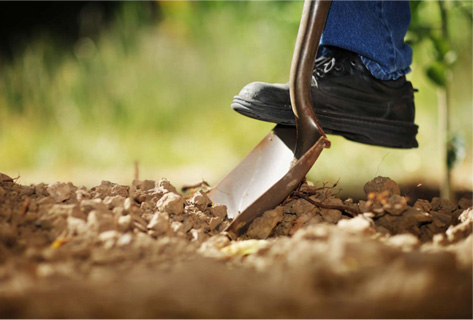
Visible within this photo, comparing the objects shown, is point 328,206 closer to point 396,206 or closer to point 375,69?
point 396,206

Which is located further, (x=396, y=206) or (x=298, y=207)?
(x=298, y=207)

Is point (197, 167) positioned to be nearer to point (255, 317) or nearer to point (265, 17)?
point (265, 17)

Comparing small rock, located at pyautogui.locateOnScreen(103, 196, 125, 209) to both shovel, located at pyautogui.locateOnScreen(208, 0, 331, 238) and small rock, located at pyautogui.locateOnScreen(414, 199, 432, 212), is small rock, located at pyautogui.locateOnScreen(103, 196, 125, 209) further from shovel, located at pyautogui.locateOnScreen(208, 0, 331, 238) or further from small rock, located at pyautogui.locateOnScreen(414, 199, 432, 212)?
small rock, located at pyautogui.locateOnScreen(414, 199, 432, 212)

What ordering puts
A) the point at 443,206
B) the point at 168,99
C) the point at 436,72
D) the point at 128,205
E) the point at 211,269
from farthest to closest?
the point at 168,99, the point at 436,72, the point at 443,206, the point at 128,205, the point at 211,269

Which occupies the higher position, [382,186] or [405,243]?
[382,186]

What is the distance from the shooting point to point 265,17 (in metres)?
3.41

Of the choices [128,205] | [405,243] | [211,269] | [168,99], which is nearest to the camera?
[211,269]

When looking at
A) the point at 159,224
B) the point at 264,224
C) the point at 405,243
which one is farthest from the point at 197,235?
the point at 405,243

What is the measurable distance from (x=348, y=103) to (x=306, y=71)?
25 cm

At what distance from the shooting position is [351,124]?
4.98 ft

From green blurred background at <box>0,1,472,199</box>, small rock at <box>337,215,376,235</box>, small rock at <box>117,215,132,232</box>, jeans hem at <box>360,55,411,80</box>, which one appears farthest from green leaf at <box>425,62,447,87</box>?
small rock at <box>117,215,132,232</box>

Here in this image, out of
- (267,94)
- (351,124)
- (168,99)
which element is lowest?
(351,124)

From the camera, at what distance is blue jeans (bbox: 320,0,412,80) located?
152cm

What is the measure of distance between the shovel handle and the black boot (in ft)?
0.33
